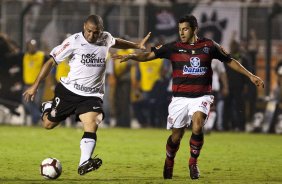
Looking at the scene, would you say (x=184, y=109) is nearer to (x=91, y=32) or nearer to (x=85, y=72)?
(x=85, y=72)

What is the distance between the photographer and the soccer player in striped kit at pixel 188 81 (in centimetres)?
1113

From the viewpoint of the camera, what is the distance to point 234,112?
23219 mm

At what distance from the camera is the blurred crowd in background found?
23312 mm

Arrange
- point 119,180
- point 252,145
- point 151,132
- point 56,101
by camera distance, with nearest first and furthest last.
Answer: point 119,180, point 56,101, point 252,145, point 151,132

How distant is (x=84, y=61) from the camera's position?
1135 centimetres

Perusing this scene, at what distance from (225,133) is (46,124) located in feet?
37.1

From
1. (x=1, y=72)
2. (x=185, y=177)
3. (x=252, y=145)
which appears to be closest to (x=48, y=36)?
(x=1, y=72)

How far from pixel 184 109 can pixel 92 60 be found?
135cm

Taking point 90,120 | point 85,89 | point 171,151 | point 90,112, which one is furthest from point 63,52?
point 171,151

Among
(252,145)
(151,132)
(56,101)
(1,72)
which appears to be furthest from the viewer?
(1,72)

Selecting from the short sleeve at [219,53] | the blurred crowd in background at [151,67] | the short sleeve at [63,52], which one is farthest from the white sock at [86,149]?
the blurred crowd in background at [151,67]

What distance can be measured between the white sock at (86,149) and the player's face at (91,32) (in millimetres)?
1335

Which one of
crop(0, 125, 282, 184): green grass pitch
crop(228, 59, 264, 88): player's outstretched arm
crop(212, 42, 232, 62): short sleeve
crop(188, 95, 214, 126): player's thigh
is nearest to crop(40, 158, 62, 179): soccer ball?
crop(0, 125, 282, 184): green grass pitch

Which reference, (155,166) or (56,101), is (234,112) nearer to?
(155,166)
